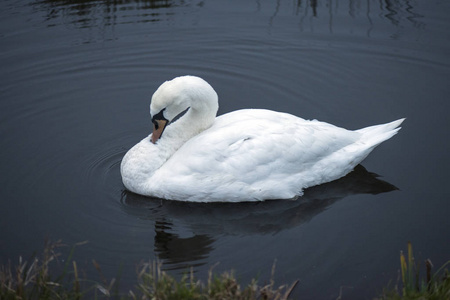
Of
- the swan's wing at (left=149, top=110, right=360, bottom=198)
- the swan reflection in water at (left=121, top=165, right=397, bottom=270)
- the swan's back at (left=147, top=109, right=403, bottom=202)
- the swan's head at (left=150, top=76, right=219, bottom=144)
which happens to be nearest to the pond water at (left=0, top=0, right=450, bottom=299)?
the swan reflection in water at (left=121, top=165, right=397, bottom=270)

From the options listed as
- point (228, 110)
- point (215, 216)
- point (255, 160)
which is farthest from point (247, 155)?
point (228, 110)

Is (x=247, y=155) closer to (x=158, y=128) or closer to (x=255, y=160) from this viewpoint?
(x=255, y=160)

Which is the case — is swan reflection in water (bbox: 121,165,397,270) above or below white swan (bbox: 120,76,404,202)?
below

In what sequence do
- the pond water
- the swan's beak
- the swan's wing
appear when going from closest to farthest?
the pond water < the swan's wing < the swan's beak

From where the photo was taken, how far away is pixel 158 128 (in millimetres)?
6727

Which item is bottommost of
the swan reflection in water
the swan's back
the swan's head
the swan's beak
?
the swan reflection in water

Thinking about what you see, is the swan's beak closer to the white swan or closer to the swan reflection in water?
the white swan

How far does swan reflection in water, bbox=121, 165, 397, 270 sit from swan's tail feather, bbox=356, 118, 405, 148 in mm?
480

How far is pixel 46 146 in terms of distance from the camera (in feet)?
24.7

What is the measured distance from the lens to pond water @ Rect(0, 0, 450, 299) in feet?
19.0

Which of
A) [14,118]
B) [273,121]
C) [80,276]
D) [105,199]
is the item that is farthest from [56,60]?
[80,276]

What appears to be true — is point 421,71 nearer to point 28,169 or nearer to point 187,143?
point 187,143

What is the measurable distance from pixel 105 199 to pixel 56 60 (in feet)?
12.2

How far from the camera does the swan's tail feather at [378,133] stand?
685 centimetres
